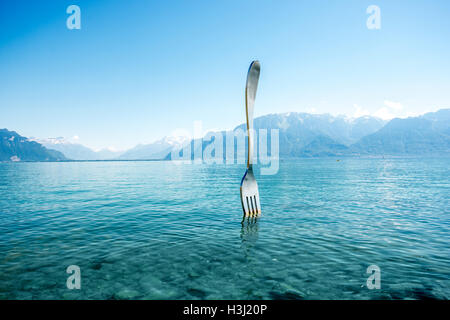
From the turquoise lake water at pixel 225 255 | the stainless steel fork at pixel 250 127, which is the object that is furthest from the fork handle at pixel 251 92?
the turquoise lake water at pixel 225 255

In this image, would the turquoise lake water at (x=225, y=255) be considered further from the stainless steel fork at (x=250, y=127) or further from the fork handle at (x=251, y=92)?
the fork handle at (x=251, y=92)

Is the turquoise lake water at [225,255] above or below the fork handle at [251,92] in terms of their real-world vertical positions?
below

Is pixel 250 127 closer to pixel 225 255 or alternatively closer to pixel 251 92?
pixel 251 92

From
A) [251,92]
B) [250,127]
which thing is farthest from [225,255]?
[251,92]

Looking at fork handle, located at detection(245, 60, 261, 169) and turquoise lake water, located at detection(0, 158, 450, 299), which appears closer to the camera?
turquoise lake water, located at detection(0, 158, 450, 299)

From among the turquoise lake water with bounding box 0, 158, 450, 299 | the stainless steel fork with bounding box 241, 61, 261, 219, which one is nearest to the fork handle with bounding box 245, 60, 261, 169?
the stainless steel fork with bounding box 241, 61, 261, 219

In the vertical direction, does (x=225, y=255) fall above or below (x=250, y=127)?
below

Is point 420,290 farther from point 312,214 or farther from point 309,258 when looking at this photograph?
point 312,214

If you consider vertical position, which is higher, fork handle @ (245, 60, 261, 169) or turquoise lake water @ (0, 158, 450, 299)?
fork handle @ (245, 60, 261, 169)

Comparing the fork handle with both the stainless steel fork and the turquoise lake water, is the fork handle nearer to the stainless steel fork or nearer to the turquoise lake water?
the stainless steel fork

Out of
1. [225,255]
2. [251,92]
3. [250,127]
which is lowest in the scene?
[225,255]

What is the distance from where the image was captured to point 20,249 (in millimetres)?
13422

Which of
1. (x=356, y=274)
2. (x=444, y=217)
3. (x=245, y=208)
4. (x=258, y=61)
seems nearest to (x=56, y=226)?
(x=245, y=208)
